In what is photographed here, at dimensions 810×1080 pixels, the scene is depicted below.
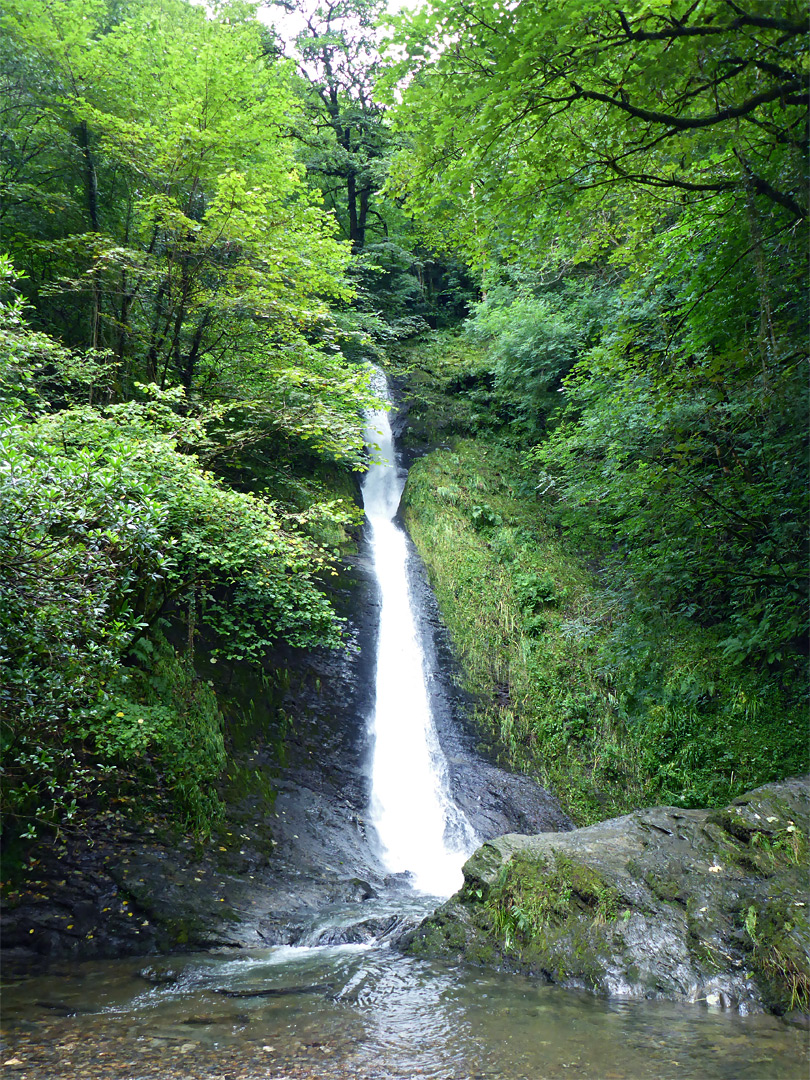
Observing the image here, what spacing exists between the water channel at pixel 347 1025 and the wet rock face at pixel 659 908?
0.87ft

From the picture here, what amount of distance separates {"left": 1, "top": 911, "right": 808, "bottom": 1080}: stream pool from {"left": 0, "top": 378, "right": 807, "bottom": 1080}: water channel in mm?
14

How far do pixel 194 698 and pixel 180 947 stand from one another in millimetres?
3410

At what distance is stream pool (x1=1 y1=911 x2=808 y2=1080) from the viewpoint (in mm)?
3443

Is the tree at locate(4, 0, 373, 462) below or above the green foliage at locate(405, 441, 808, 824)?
above

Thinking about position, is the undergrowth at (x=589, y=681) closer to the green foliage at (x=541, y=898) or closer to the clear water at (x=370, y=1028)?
the green foliage at (x=541, y=898)

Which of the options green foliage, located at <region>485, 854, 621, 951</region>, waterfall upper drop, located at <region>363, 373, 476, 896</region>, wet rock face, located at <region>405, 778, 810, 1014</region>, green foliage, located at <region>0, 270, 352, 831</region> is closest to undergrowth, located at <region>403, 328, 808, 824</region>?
waterfall upper drop, located at <region>363, 373, 476, 896</region>

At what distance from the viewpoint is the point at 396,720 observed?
10891 millimetres

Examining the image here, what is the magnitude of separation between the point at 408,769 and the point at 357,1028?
6.11m

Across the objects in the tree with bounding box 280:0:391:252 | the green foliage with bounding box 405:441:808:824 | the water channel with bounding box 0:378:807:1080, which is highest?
the tree with bounding box 280:0:391:252

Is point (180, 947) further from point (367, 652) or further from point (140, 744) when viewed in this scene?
point (367, 652)

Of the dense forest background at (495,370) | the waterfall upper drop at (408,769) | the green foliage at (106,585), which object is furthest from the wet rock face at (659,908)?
the green foliage at (106,585)

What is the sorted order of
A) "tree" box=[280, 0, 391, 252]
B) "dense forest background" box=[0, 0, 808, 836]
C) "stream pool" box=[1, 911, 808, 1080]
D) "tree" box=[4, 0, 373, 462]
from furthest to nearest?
"tree" box=[280, 0, 391, 252], "tree" box=[4, 0, 373, 462], "dense forest background" box=[0, 0, 808, 836], "stream pool" box=[1, 911, 808, 1080]

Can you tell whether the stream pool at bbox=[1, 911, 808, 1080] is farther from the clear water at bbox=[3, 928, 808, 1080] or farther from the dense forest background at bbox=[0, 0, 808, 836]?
the dense forest background at bbox=[0, 0, 808, 836]

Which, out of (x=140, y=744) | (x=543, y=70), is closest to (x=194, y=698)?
(x=140, y=744)
